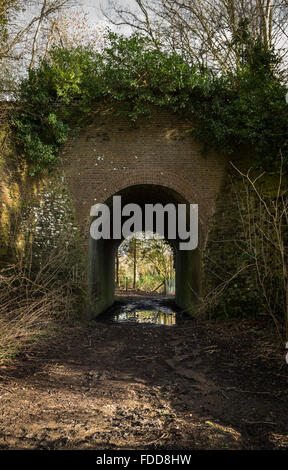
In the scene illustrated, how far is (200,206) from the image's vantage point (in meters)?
8.79

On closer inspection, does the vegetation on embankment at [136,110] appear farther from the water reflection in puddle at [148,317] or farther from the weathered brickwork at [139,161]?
the water reflection in puddle at [148,317]

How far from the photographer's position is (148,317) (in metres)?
11.3

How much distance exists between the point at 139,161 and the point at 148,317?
535cm

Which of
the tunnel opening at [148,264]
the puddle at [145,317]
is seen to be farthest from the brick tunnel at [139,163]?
the tunnel opening at [148,264]

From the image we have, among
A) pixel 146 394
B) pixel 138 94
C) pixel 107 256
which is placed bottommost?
pixel 146 394

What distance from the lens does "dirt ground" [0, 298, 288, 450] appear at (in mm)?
2863

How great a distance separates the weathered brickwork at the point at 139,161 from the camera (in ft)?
28.9

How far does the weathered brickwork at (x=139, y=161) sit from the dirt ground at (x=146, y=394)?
12.5ft

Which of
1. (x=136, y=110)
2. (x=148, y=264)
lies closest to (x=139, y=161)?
(x=136, y=110)

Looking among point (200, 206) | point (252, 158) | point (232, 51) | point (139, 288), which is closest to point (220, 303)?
point (200, 206)

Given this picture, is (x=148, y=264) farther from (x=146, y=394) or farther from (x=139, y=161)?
(x=146, y=394)

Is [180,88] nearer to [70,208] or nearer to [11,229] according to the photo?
[70,208]

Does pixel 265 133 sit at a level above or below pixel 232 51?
below
